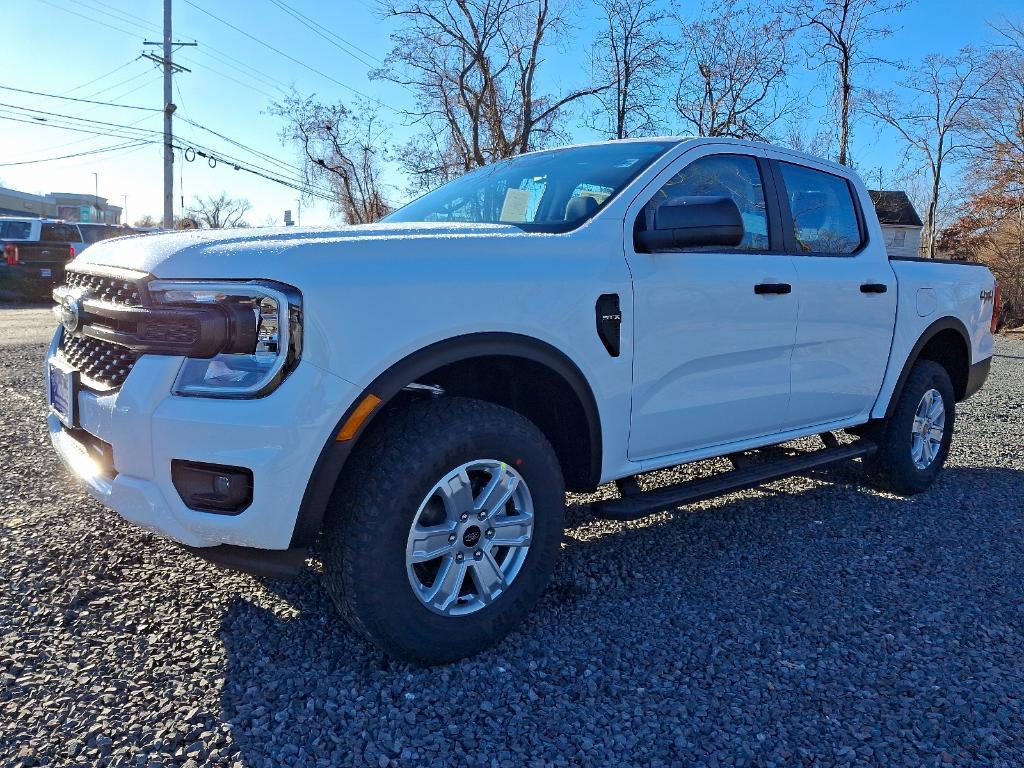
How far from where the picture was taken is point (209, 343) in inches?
82.4

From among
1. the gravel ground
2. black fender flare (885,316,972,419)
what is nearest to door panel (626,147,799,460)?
the gravel ground

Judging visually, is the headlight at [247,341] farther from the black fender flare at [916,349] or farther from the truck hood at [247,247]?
the black fender flare at [916,349]

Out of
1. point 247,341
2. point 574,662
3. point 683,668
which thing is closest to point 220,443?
point 247,341

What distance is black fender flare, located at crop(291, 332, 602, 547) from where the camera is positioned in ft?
7.15

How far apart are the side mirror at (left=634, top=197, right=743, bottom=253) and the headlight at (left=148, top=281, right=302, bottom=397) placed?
1.41m

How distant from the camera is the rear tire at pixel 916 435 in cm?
447

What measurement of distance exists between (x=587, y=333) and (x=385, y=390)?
2.66 ft

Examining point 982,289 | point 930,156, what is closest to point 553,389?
point 982,289

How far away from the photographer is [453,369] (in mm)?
2715

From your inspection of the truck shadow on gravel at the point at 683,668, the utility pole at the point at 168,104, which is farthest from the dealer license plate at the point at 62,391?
the utility pole at the point at 168,104

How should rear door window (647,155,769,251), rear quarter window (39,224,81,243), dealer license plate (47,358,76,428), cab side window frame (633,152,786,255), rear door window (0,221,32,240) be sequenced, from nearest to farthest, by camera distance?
1. dealer license plate (47,358,76,428)
2. rear door window (647,155,769,251)
3. cab side window frame (633,152,786,255)
4. rear quarter window (39,224,81,243)
5. rear door window (0,221,32,240)

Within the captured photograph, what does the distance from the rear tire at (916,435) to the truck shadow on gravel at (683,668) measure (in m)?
0.80

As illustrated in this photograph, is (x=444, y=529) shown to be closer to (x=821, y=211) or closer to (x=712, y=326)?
(x=712, y=326)

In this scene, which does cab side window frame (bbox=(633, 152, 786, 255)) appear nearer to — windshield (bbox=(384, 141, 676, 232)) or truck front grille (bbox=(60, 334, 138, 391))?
windshield (bbox=(384, 141, 676, 232))
